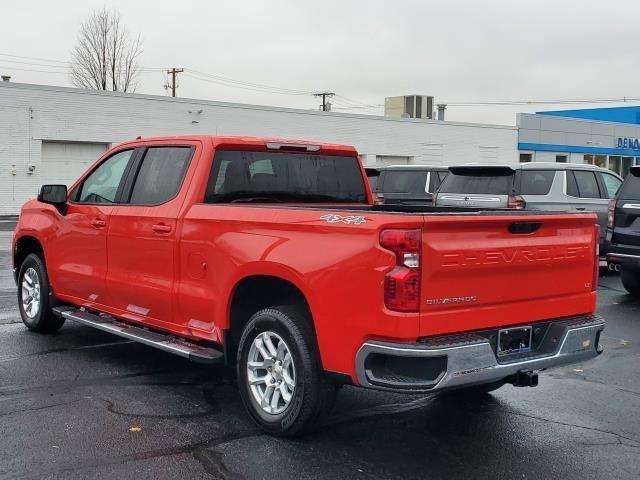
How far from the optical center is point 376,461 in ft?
14.8

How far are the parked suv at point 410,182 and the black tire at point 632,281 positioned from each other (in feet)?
16.4

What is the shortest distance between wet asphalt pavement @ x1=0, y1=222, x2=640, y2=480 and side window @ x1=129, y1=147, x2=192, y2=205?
1472 mm

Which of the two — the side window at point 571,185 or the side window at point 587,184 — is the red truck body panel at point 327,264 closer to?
the side window at point 571,185

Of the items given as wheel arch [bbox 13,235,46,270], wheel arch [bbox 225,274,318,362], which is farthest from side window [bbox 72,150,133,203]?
wheel arch [bbox 225,274,318,362]

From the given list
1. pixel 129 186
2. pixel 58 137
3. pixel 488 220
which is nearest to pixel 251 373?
pixel 488 220

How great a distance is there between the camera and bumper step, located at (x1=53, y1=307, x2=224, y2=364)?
538 centimetres

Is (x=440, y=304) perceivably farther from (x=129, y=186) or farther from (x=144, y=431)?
(x=129, y=186)

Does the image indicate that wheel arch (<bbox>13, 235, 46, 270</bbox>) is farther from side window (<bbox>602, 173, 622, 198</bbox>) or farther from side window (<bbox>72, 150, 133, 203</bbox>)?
side window (<bbox>602, 173, 622, 198</bbox>)

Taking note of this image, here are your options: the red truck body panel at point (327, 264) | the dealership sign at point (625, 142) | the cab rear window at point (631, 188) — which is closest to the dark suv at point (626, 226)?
the cab rear window at point (631, 188)

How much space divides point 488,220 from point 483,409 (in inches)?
69.1

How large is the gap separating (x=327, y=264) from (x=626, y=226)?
275 inches

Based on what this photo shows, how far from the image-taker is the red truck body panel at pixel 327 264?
168 inches

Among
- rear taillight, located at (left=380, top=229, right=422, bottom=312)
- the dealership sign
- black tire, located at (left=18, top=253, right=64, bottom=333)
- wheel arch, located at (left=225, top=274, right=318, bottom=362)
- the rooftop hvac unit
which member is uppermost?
the rooftop hvac unit

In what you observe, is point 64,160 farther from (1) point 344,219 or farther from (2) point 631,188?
(1) point 344,219
